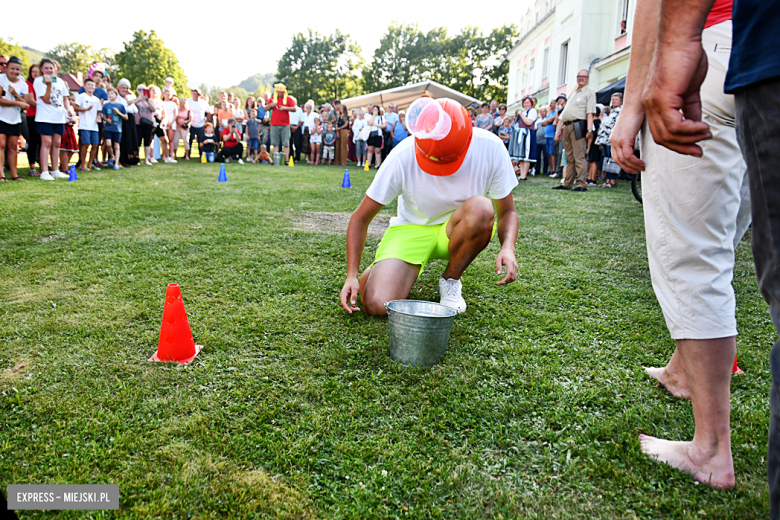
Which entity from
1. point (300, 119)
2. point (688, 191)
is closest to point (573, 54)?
point (300, 119)

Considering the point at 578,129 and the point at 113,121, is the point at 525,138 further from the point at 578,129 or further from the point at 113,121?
the point at 113,121

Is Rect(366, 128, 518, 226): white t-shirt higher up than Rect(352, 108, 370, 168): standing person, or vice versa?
Result: Rect(352, 108, 370, 168): standing person

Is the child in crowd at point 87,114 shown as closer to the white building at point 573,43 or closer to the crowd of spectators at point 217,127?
the crowd of spectators at point 217,127

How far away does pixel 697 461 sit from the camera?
157cm

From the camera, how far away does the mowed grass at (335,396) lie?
1.52m

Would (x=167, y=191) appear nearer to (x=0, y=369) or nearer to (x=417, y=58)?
(x=0, y=369)

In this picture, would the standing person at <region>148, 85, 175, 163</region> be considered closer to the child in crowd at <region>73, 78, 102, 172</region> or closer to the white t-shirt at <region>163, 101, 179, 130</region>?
the white t-shirt at <region>163, 101, 179, 130</region>

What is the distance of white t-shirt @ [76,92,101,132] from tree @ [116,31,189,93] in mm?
40429

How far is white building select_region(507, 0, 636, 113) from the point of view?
20.3 metres

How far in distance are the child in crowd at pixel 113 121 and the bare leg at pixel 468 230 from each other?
9.36 metres

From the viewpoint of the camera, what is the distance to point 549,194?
28.2 ft

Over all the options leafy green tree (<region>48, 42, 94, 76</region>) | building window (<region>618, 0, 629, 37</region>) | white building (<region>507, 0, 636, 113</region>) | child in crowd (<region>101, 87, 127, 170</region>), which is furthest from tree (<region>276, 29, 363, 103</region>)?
child in crowd (<region>101, 87, 127, 170</region>)

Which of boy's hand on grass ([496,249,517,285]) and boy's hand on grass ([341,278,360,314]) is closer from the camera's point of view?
boy's hand on grass ([496,249,517,285])

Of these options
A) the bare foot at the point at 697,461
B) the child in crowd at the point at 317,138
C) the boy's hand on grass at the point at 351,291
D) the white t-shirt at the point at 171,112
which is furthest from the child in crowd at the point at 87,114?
the bare foot at the point at 697,461
